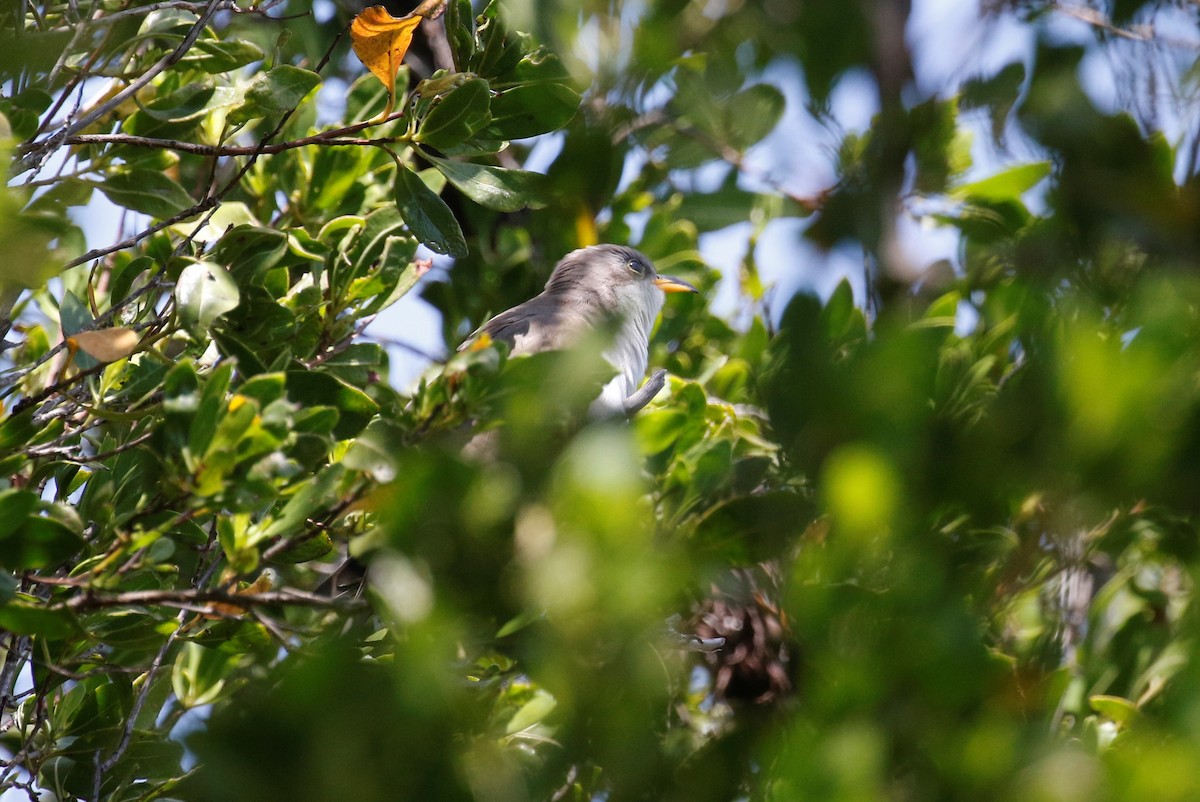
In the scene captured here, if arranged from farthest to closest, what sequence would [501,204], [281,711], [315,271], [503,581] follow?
[315,271] < [501,204] < [503,581] < [281,711]

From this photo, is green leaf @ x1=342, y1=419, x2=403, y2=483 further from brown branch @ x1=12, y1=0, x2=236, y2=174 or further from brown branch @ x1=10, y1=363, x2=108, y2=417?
brown branch @ x1=12, y1=0, x2=236, y2=174

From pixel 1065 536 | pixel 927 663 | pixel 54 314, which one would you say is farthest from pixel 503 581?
pixel 54 314

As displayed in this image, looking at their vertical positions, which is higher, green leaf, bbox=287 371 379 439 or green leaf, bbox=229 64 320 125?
green leaf, bbox=229 64 320 125

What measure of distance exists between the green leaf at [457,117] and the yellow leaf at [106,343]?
2.79 ft

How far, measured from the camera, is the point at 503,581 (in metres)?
1.29

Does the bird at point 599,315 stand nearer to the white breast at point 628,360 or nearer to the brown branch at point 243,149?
the white breast at point 628,360

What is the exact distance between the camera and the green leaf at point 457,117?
249cm

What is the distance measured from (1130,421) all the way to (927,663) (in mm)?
402

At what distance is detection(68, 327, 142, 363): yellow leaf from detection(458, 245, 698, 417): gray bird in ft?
5.45

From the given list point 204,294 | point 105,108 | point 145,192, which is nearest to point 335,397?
point 204,294

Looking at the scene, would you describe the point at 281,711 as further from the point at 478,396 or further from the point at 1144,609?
the point at 1144,609

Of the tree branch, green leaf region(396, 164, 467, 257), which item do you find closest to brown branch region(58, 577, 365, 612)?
the tree branch

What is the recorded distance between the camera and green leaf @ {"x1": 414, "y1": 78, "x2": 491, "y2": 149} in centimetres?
249

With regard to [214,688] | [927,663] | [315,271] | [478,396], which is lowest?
[214,688]
